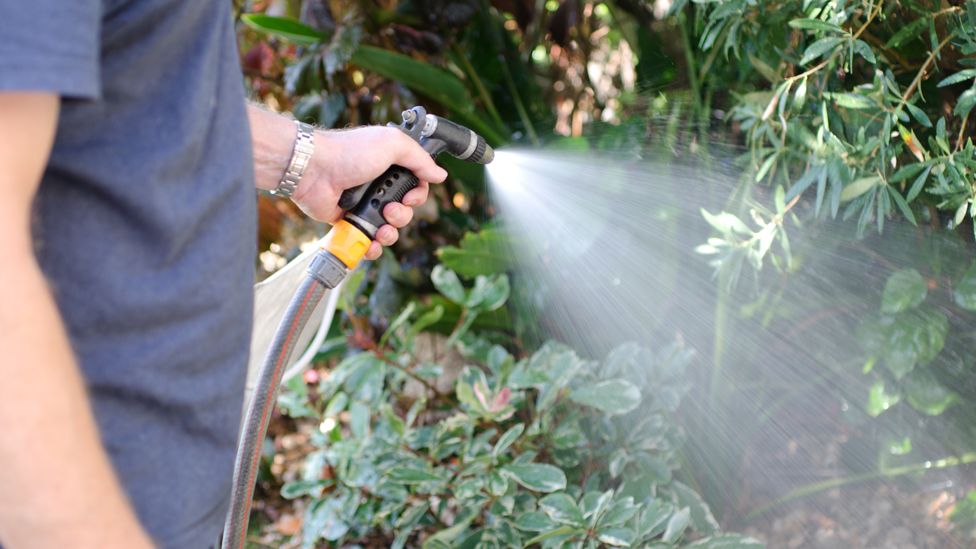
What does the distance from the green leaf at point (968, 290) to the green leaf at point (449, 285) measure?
885 mm

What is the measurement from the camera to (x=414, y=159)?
3.96 feet

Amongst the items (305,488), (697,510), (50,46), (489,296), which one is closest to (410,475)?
(305,488)

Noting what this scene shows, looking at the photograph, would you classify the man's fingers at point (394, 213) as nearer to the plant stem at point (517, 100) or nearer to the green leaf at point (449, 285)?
the green leaf at point (449, 285)

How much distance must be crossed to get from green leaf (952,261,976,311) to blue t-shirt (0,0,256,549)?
1.12 m

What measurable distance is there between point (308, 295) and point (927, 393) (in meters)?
1.05

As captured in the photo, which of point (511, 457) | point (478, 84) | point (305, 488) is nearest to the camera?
point (511, 457)

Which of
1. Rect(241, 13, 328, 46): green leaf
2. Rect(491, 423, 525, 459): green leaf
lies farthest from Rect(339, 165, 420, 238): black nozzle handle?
Rect(241, 13, 328, 46): green leaf

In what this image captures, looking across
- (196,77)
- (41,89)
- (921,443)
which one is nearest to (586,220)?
(921,443)

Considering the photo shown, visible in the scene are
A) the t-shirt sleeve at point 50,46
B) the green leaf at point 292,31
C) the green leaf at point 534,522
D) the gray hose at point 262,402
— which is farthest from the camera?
the green leaf at point 292,31

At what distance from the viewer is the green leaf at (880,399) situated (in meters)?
1.59

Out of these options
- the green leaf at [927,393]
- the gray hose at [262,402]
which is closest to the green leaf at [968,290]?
the green leaf at [927,393]

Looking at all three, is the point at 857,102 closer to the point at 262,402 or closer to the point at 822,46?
the point at 822,46

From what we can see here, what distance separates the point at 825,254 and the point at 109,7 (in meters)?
1.36

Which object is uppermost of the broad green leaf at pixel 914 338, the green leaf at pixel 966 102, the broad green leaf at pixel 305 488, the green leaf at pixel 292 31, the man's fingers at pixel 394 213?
the green leaf at pixel 966 102
